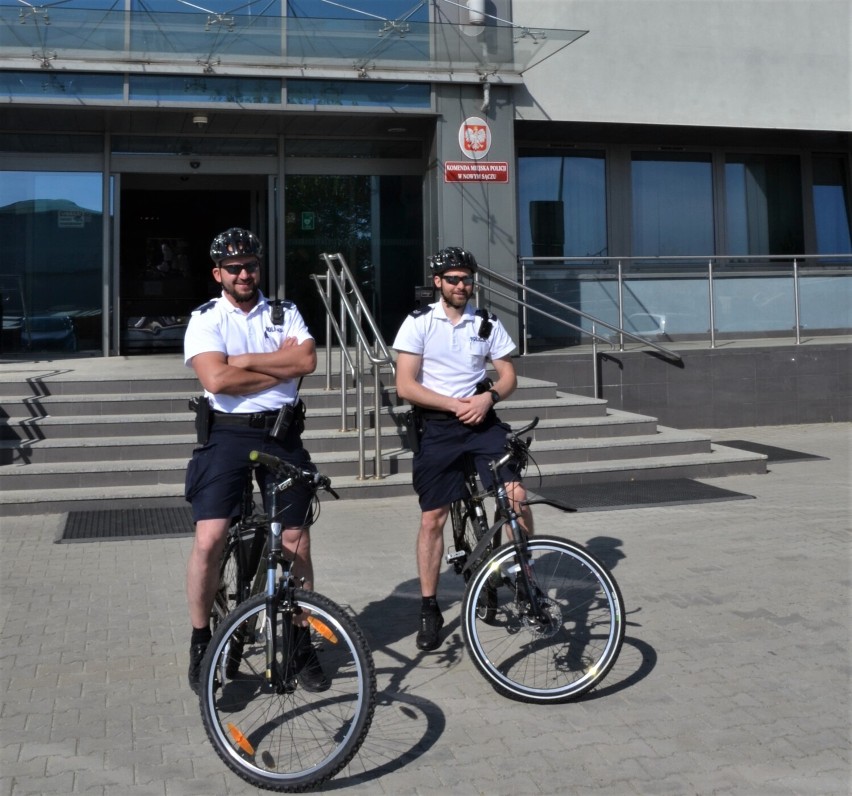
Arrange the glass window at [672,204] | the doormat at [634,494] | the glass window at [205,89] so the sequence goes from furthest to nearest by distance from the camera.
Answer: the glass window at [672,204] < the glass window at [205,89] < the doormat at [634,494]

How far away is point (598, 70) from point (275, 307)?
1037cm

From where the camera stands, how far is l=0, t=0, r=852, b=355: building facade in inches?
475

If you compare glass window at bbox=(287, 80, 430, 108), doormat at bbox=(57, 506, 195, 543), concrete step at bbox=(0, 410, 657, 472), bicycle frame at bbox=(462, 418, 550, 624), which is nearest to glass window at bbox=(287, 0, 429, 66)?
glass window at bbox=(287, 80, 430, 108)

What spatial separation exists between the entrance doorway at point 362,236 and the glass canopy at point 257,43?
1834mm

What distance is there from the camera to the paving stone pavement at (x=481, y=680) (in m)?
3.62

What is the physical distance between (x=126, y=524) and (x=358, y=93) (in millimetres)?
6826

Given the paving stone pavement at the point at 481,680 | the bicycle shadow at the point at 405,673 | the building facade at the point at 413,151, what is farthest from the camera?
the building facade at the point at 413,151

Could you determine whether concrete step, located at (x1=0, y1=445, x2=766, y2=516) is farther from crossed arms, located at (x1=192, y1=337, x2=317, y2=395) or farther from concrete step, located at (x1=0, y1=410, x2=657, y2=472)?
crossed arms, located at (x1=192, y1=337, x2=317, y2=395)

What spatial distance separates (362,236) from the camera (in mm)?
13898

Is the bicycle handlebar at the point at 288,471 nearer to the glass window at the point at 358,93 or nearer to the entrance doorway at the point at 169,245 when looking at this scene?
the glass window at the point at 358,93

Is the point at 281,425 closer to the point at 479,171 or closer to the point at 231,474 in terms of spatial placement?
the point at 231,474

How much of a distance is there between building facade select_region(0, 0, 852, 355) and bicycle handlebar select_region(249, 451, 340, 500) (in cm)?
898

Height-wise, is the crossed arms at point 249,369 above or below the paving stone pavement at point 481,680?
above

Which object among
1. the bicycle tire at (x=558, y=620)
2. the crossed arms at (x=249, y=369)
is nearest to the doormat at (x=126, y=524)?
the crossed arms at (x=249, y=369)
